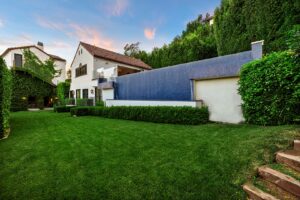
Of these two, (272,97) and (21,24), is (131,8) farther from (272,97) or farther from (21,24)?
(272,97)

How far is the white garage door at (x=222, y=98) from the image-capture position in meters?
7.98

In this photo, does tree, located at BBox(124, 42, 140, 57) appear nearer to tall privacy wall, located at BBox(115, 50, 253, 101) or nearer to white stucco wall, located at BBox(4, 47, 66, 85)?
A: white stucco wall, located at BBox(4, 47, 66, 85)

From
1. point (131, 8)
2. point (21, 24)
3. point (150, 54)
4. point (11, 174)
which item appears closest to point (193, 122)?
point (11, 174)

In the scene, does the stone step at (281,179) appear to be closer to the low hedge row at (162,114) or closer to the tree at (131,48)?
the low hedge row at (162,114)

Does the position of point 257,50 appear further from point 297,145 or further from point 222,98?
point 297,145

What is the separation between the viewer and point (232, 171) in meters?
3.42

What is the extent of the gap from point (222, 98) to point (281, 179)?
607 cm

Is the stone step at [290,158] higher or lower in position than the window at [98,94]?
lower

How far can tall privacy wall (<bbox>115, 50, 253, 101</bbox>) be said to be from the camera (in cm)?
810

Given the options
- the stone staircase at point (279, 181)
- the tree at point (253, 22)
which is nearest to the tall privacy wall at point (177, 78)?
the tree at point (253, 22)

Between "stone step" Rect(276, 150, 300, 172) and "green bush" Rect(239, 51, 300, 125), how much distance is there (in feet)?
8.52

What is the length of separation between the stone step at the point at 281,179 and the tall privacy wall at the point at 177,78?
5.68 m

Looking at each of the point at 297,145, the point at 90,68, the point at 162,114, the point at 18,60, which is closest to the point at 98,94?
the point at 90,68

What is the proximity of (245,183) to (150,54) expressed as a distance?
1193 inches
